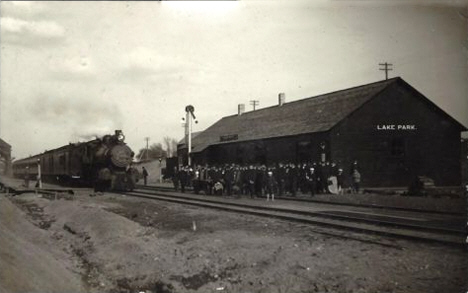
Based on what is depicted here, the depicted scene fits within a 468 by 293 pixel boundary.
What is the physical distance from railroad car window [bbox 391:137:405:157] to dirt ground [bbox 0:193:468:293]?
10.3m

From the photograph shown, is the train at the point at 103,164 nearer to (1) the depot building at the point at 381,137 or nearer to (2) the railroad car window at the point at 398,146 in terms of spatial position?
(1) the depot building at the point at 381,137

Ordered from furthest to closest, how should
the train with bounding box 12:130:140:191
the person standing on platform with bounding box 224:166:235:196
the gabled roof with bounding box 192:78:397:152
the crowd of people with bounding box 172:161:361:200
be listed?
1. the gabled roof with bounding box 192:78:397:152
2. the train with bounding box 12:130:140:191
3. the person standing on platform with bounding box 224:166:235:196
4. the crowd of people with bounding box 172:161:361:200

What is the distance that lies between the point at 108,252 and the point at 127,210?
5.99m

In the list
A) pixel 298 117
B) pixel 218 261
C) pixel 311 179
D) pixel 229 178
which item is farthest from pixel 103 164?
pixel 218 261

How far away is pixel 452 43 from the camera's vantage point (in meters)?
7.02

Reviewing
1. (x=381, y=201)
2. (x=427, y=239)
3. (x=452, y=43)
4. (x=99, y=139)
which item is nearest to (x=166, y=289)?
(x=427, y=239)

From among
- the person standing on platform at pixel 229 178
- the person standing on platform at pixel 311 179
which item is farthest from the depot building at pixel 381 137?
the person standing on platform at pixel 229 178

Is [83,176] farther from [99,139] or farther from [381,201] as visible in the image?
[381,201]

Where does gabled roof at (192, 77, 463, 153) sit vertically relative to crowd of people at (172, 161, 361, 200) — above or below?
above

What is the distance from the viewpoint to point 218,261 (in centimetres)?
670

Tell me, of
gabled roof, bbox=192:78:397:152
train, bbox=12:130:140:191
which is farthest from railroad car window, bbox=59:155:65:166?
gabled roof, bbox=192:78:397:152

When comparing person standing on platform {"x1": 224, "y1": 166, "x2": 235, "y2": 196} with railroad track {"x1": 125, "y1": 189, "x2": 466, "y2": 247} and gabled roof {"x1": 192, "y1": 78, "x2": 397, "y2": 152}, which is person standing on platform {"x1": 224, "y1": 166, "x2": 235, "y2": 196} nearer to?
→ gabled roof {"x1": 192, "y1": 78, "x2": 397, "y2": 152}

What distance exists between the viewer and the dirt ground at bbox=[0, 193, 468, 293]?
17.8 ft

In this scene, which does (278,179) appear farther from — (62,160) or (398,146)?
(62,160)
